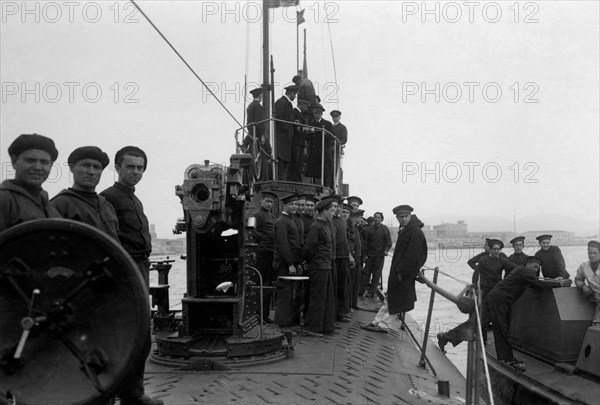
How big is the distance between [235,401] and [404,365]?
2.58 metres

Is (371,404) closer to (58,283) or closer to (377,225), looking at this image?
(58,283)

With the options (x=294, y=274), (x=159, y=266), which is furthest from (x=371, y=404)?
(x=159, y=266)

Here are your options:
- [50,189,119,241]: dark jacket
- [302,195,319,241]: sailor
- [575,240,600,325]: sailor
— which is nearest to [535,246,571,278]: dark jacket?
[575,240,600,325]: sailor

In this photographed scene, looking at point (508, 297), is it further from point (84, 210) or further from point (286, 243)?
point (84, 210)

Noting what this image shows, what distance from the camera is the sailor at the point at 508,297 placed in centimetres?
885

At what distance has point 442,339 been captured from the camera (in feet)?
31.9

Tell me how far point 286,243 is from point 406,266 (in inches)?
66.0

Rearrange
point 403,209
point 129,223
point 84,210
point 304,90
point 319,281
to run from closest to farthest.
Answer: point 84,210, point 129,223, point 319,281, point 403,209, point 304,90

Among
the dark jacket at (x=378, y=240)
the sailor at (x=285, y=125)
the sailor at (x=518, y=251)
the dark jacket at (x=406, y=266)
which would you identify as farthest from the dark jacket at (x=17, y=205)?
the sailor at (x=518, y=251)

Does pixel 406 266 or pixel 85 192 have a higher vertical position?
pixel 85 192

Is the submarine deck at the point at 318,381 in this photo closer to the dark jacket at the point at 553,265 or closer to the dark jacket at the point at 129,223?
the dark jacket at the point at 129,223

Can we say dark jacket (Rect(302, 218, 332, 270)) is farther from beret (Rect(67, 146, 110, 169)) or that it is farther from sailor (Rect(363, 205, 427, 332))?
beret (Rect(67, 146, 110, 169))

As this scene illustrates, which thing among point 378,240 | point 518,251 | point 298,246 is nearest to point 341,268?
point 298,246

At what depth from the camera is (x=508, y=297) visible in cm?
903
